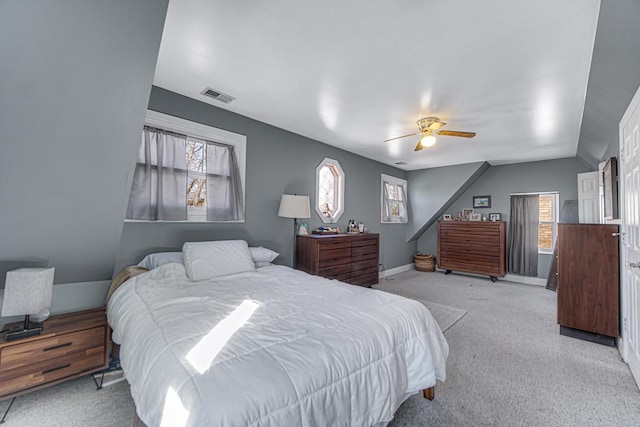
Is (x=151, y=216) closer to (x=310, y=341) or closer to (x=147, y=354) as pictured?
(x=147, y=354)

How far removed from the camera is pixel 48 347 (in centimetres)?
184

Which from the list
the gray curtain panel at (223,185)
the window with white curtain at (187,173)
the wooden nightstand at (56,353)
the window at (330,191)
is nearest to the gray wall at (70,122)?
the window with white curtain at (187,173)

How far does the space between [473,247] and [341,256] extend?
345cm

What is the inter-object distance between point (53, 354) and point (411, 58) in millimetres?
3468

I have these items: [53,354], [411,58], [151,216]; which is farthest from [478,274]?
[53,354]

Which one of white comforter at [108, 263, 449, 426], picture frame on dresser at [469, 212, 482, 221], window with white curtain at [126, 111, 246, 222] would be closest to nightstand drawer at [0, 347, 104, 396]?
white comforter at [108, 263, 449, 426]

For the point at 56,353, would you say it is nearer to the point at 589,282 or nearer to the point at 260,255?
the point at 260,255

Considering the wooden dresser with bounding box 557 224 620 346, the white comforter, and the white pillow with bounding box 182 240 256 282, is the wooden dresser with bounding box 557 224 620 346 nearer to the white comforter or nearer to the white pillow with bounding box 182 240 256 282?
the white comforter

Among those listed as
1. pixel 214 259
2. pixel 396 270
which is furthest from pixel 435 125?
pixel 396 270

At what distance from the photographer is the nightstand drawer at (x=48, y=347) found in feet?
5.63

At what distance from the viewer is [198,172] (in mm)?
2967

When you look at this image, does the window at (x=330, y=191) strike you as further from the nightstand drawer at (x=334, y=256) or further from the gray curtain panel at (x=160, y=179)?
the gray curtain panel at (x=160, y=179)

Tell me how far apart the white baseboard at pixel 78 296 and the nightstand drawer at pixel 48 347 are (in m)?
0.59

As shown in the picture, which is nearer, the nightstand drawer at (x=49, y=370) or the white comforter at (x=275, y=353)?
the white comforter at (x=275, y=353)
